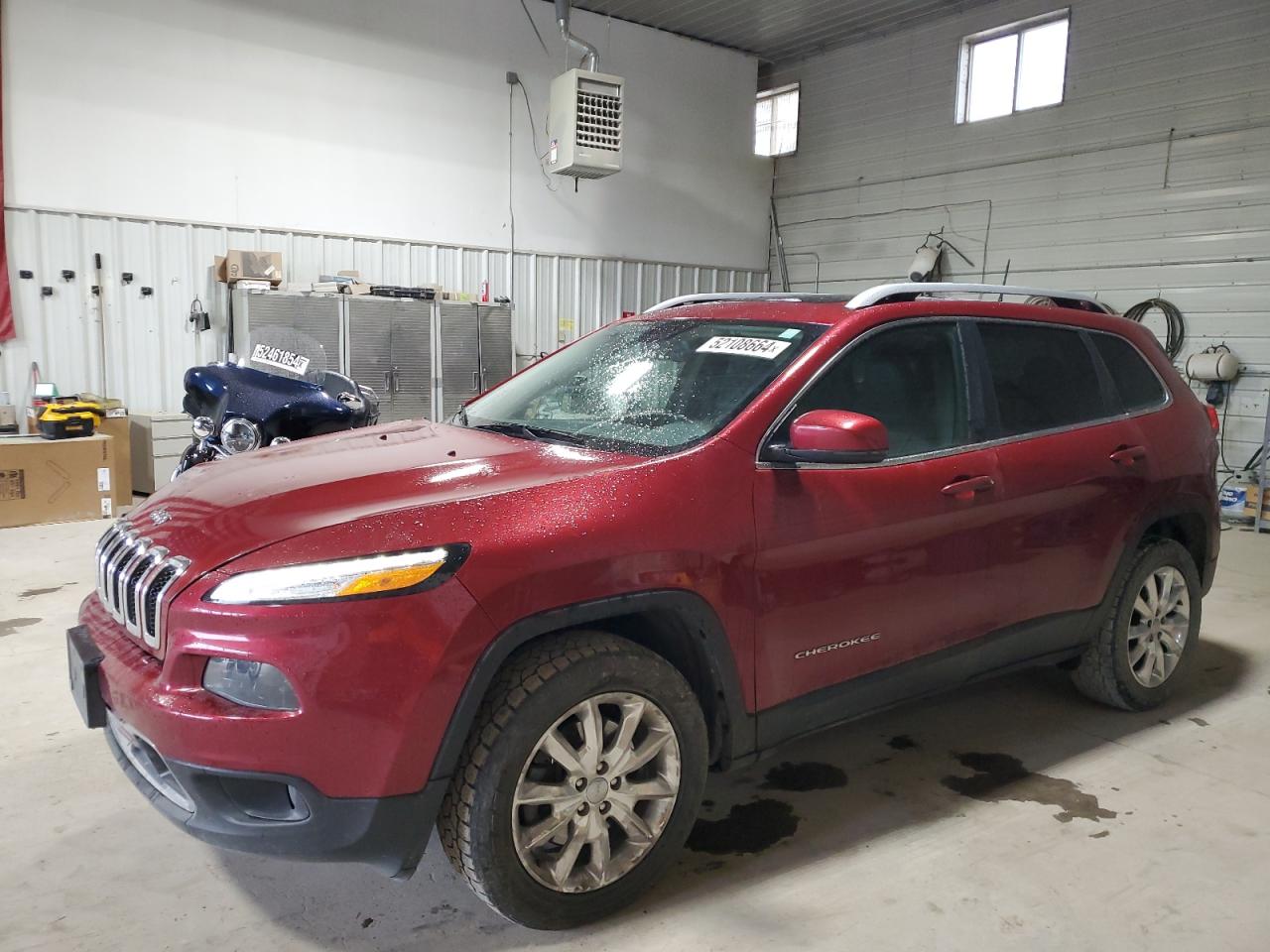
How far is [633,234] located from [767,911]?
9.75m

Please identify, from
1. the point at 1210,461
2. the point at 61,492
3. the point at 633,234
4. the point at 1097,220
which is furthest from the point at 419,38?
the point at 1210,461

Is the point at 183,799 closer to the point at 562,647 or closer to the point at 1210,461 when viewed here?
the point at 562,647

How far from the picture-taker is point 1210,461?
11.1ft

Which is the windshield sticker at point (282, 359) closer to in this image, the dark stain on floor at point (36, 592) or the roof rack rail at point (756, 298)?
the dark stain on floor at point (36, 592)

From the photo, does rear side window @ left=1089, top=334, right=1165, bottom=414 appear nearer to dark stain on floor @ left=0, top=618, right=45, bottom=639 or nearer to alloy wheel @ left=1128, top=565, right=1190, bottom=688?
alloy wheel @ left=1128, top=565, right=1190, bottom=688

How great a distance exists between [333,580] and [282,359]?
3071mm

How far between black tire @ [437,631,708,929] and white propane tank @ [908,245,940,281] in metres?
8.96

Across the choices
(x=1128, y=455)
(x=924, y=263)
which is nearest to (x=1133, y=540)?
(x=1128, y=455)

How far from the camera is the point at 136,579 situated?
6.37 feet

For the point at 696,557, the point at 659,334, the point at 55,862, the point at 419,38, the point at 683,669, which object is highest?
the point at 419,38

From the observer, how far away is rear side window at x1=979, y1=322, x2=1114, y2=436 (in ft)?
9.16

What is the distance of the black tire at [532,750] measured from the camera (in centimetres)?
183

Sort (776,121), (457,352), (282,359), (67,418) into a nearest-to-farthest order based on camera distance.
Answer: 1. (282,359)
2. (67,418)
3. (457,352)
4. (776,121)

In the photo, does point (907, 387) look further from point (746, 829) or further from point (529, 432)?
point (746, 829)
